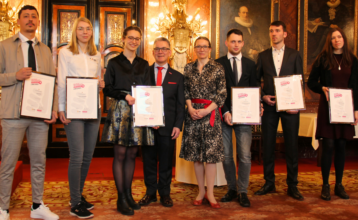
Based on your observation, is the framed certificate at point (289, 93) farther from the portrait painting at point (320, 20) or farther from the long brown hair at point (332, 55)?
the portrait painting at point (320, 20)

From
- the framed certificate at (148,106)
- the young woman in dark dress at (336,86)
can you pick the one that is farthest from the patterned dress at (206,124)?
the young woman in dark dress at (336,86)

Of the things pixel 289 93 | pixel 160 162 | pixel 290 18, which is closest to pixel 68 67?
pixel 160 162

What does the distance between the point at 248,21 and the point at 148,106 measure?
4.59 meters

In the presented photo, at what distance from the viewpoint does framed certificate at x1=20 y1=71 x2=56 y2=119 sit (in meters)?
2.39

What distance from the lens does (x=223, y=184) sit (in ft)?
12.2

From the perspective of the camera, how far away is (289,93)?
10.4ft

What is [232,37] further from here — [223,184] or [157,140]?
[223,184]

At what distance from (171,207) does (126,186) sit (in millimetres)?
503

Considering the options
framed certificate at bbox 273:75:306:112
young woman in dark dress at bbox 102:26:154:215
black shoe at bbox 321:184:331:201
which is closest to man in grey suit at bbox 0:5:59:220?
young woman in dark dress at bbox 102:26:154:215

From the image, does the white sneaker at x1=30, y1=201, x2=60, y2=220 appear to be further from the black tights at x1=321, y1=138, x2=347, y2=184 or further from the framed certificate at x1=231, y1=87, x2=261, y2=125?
the black tights at x1=321, y1=138, x2=347, y2=184

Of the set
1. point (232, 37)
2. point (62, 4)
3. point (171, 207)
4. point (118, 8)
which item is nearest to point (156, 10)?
point (118, 8)

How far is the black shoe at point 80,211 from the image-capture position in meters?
2.60

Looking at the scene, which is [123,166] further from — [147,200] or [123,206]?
[147,200]

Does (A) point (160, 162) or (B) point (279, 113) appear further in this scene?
(B) point (279, 113)
